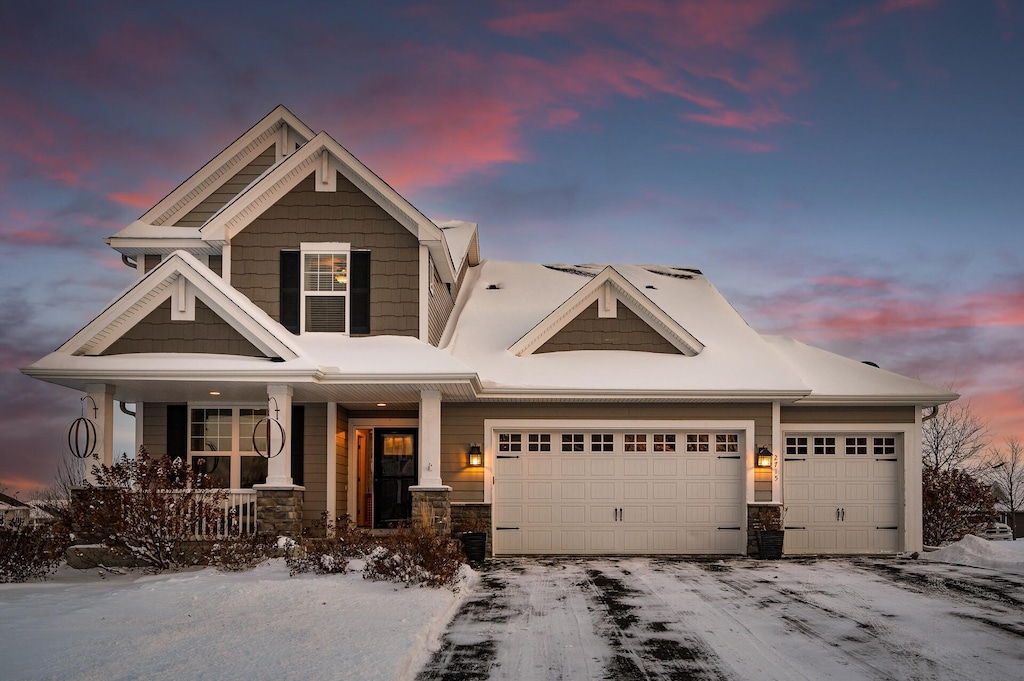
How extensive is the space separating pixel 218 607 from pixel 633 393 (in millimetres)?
8805

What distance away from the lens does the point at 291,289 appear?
1584 centimetres

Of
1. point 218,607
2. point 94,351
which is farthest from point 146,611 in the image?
point 94,351

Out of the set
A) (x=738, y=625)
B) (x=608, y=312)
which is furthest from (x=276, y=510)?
(x=608, y=312)

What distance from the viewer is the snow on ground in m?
6.81

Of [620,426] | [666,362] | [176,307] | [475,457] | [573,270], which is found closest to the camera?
[176,307]

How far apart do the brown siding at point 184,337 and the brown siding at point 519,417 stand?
13.8ft

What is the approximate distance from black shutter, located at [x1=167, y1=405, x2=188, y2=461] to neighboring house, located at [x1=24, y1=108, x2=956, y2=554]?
0.12ft

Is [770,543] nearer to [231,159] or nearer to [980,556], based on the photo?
[980,556]

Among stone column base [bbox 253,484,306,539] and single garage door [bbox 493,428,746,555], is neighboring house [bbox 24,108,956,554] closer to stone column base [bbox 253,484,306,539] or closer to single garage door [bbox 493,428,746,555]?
single garage door [bbox 493,428,746,555]

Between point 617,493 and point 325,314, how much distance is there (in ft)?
20.9

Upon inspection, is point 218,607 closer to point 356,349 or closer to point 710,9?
point 356,349

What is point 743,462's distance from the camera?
16.8m

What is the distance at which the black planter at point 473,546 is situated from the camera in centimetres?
1497

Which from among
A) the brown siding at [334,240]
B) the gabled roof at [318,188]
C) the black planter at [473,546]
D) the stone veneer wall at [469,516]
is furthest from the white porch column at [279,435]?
the gabled roof at [318,188]
